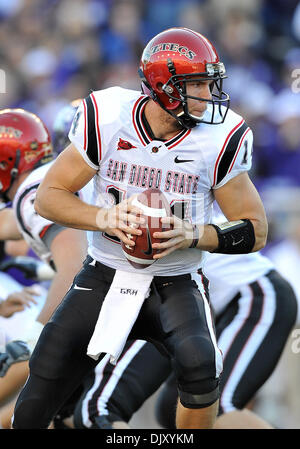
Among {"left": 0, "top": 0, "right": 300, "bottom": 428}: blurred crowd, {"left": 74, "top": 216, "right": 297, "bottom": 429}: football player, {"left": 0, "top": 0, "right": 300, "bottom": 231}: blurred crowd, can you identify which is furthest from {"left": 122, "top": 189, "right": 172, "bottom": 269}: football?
{"left": 0, "top": 0, "right": 300, "bottom": 231}: blurred crowd

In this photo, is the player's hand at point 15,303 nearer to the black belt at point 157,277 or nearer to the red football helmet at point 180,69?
the black belt at point 157,277

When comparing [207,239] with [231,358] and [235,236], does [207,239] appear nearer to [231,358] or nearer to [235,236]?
[235,236]

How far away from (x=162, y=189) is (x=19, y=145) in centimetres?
145

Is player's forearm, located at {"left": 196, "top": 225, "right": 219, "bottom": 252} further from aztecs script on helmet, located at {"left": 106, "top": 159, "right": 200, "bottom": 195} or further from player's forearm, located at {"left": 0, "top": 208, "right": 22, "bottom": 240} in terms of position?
player's forearm, located at {"left": 0, "top": 208, "right": 22, "bottom": 240}

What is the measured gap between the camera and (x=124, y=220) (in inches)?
133

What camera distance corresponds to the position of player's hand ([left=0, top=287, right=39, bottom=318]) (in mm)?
4551

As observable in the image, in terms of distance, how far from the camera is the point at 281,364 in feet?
20.8

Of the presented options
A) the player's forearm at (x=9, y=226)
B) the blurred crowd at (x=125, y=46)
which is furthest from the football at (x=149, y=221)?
the blurred crowd at (x=125, y=46)

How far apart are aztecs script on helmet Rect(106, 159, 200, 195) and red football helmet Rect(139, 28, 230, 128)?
0.24m

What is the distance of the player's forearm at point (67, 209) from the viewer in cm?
354

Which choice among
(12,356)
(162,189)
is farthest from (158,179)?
(12,356)

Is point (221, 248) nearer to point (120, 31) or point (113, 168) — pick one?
point (113, 168)

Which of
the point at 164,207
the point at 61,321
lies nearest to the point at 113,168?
the point at 164,207

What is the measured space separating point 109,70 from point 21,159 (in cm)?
526
